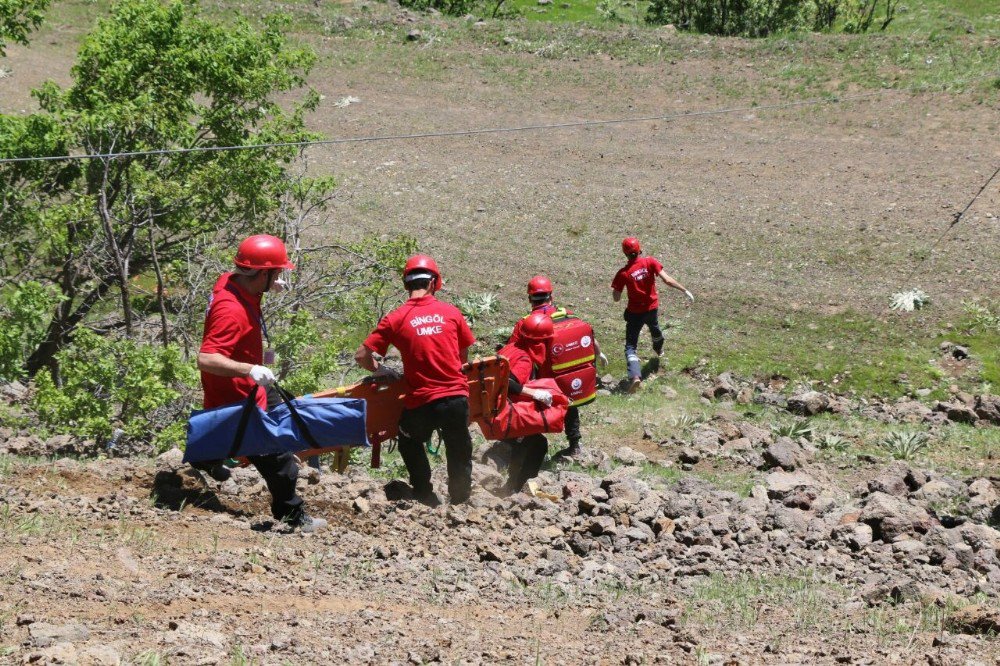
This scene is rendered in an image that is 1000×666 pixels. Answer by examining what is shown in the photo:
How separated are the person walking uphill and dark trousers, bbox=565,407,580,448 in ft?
9.69

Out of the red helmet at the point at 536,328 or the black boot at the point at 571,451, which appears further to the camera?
the black boot at the point at 571,451

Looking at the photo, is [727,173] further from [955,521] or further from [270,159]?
[955,521]

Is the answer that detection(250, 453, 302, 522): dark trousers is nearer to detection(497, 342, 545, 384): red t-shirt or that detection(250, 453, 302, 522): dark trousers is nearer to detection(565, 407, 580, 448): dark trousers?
detection(497, 342, 545, 384): red t-shirt

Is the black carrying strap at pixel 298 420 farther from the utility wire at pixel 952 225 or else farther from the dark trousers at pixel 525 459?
the utility wire at pixel 952 225

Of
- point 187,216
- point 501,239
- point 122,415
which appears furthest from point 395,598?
point 501,239

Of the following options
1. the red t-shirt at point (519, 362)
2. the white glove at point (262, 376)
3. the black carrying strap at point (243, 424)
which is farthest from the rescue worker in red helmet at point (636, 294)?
the white glove at point (262, 376)

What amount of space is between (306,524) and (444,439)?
1.25 metres

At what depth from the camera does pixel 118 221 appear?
1228 centimetres

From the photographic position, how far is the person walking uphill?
27.1 ft

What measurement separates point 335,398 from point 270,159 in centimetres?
561

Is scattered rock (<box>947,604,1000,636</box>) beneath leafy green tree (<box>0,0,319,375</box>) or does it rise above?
beneath

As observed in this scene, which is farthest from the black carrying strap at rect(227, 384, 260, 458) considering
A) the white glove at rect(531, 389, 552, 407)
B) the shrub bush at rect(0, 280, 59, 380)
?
the shrub bush at rect(0, 280, 59, 380)

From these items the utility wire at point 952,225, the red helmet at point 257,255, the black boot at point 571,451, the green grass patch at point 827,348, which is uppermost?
the red helmet at point 257,255

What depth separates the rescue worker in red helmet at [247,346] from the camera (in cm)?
719
